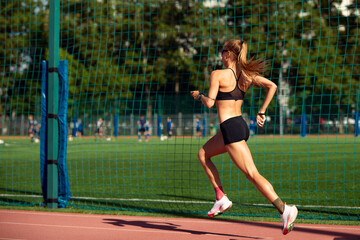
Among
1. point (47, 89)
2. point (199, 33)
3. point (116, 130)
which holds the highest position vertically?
point (199, 33)

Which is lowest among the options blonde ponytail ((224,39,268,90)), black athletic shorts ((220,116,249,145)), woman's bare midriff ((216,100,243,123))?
black athletic shorts ((220,116,249,145))

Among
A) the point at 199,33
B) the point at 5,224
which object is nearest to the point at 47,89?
the point at 5,224

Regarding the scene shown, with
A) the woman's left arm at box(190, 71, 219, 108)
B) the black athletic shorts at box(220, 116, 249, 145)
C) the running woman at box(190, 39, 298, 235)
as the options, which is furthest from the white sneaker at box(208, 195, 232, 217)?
the woman's left arm at box(190, 71, 219, 108)

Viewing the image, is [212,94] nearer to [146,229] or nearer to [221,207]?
[221,207]

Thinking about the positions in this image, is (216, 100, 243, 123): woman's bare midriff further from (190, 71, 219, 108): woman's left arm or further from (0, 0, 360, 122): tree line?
(0, 0, 360, 122): tree line

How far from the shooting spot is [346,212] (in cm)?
795

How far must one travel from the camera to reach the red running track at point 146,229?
20.5 feet

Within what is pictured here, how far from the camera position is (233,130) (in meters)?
5.62

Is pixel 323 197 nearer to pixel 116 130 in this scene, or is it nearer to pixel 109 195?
pixel 109 195

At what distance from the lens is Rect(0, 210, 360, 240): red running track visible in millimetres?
6246

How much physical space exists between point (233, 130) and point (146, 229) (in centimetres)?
201

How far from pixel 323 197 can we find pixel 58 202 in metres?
4.90

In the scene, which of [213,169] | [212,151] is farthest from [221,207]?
[212,151]

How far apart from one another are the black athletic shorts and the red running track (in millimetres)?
1285
